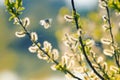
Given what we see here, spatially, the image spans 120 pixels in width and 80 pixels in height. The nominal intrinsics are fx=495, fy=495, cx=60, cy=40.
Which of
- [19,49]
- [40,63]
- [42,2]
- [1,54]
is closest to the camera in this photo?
[1,54]

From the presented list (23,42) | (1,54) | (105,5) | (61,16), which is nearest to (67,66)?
(105,5)

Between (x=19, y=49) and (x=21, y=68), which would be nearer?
(x=21, y=68)

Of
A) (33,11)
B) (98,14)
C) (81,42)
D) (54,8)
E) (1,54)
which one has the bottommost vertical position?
(54,8)

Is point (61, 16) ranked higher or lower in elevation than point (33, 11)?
higher

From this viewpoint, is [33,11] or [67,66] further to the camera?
[33,11]

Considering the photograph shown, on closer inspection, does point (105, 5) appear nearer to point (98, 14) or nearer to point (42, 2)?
point (98, 14)

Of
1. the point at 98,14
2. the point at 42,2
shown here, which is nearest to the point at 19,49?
the point at 42,2

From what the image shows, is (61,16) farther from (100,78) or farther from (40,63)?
(40,63)

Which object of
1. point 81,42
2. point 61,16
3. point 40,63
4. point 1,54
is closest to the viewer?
point 81,42

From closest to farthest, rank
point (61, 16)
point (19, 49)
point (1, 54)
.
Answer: point (61, 16) < point (1, 54) < point (19, 49)
